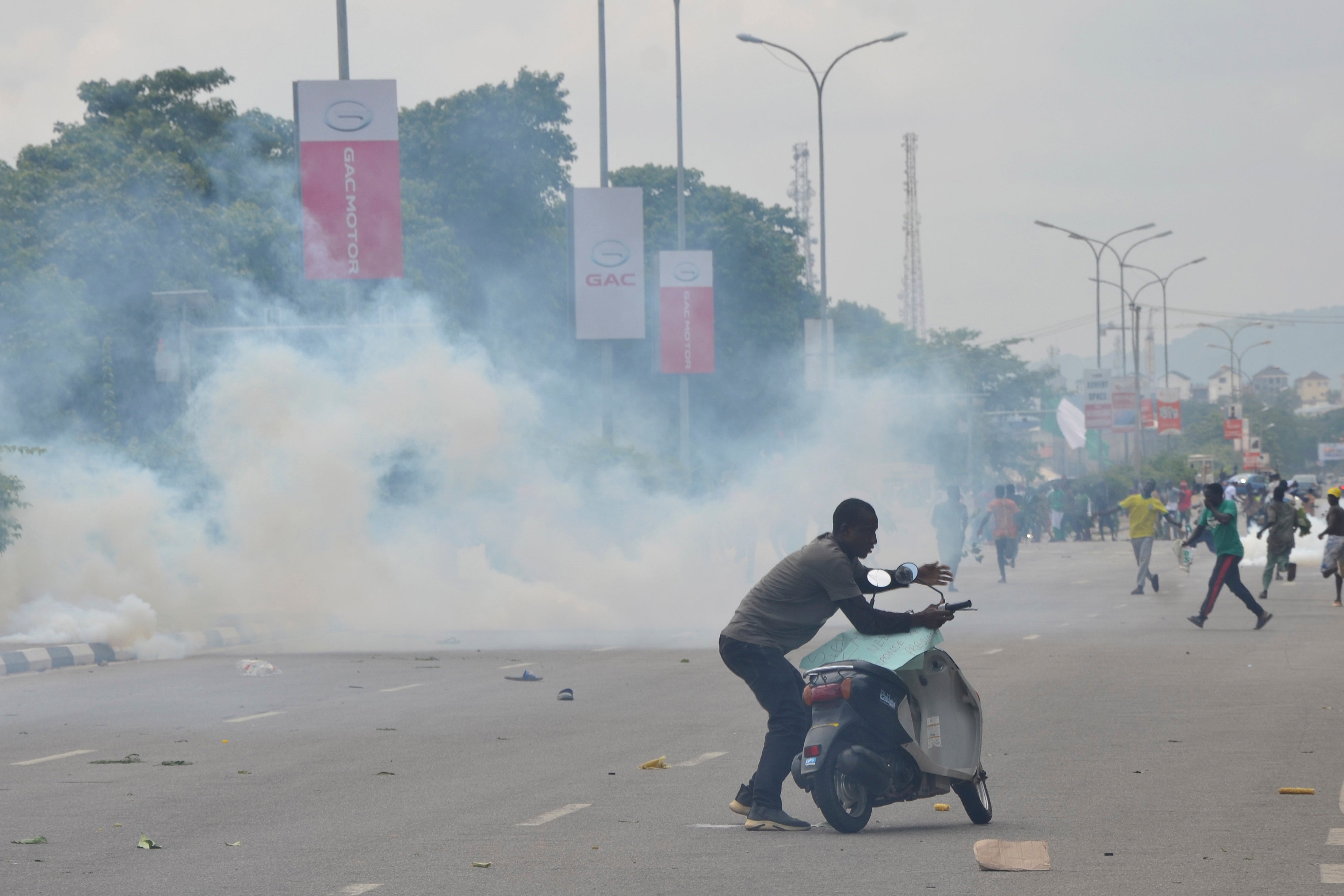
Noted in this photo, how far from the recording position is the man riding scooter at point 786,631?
281 inches

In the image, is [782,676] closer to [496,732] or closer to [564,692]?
[496,732]

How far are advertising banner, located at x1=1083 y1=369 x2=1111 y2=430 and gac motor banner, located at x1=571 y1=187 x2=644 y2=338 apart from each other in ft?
92.7

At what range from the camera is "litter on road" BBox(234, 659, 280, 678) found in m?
14.5

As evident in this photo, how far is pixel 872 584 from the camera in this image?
6969 mm

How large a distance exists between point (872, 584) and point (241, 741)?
4.98 meters

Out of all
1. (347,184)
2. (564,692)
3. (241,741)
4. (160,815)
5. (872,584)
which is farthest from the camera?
(347,184)

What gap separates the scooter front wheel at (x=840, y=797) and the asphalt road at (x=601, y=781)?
91 millimetres

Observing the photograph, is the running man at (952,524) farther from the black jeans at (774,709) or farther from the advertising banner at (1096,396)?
the advertising banner at (1096,396)

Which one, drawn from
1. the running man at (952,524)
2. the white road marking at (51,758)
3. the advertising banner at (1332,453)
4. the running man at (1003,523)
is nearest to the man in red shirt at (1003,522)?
the running man at (1003,523)

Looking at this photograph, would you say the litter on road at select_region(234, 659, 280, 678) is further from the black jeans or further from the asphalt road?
the black jeans

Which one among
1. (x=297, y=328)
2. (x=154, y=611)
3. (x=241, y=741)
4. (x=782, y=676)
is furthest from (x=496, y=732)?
(x=297, y=328)

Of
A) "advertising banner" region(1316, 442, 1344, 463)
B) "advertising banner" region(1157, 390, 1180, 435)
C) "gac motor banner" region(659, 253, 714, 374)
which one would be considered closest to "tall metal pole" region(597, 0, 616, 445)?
"gac motor banner" region(659, 253, 714, 374)

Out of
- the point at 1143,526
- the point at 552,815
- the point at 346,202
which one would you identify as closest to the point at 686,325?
the point at 1143,526

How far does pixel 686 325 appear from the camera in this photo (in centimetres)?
3186
